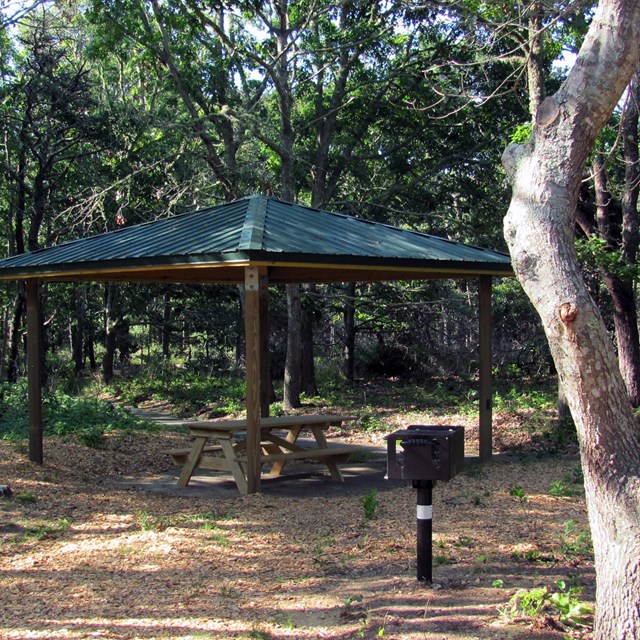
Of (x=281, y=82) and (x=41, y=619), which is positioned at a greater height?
(x=281, y=82)

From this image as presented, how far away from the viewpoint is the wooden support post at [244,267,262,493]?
7.64 meters

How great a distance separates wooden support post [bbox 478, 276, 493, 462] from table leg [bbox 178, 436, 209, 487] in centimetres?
359

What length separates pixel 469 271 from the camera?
→ 29.6 feet

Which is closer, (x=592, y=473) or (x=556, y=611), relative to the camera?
(x=592, y=473)

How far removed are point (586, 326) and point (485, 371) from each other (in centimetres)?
649

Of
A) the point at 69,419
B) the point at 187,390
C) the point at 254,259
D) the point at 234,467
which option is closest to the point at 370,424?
the point at 69,419

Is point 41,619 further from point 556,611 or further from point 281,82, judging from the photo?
point 281,82

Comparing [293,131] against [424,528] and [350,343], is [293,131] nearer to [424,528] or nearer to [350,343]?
[350,343]

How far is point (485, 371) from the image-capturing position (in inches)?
387

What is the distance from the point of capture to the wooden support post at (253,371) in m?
7.64

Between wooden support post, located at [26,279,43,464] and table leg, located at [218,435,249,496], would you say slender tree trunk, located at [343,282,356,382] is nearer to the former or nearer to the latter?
wooden support post, located at [26,279,43,464]

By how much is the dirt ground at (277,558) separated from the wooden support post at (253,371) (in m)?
0.29

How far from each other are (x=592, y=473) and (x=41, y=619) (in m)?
3.05

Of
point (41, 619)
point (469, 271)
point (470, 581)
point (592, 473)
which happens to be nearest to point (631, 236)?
point (469, 271)
